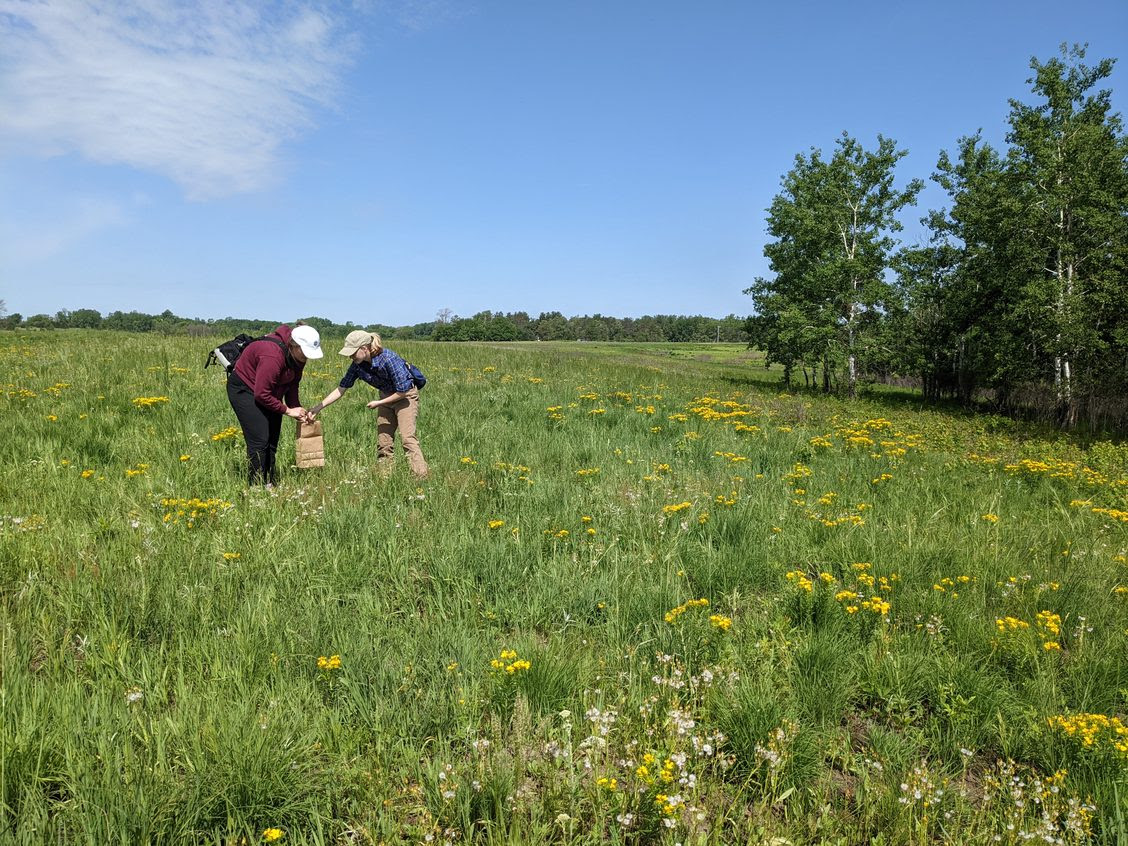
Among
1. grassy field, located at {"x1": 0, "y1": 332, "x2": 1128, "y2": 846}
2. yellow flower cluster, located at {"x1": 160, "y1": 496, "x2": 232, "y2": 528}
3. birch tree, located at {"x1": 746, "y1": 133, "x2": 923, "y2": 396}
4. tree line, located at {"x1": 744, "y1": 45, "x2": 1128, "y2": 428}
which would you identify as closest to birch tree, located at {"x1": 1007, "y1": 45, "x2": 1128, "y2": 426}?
tree line, located at {"x1": 744, "y1": 45, "x2": 1128, "y2": 428}

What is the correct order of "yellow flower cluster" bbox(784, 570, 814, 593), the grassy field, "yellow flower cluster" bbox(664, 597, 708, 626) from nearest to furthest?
the grassy field < "yellow flower cluster" bbox(664, 597, 708, 626) < "yellow flower cluster" bbox(784, 570, 814, 593)

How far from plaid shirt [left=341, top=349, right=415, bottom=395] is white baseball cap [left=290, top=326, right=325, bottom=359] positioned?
2.69 feet

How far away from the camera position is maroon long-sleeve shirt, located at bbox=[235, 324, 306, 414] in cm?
598

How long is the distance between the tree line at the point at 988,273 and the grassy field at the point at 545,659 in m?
18.8

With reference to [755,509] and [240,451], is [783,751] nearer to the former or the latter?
[755,509]

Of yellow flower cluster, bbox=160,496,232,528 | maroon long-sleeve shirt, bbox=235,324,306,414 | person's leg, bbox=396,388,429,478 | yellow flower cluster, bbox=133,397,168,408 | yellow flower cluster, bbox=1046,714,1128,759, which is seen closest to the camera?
yellow flower cluster, bbox=1046,714,1128,759

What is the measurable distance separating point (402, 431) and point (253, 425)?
1623 mm

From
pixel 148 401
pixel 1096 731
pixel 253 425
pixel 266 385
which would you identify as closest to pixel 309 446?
pixel 253 425

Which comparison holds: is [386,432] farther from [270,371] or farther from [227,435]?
[227,435]

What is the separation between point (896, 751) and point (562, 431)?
662cm

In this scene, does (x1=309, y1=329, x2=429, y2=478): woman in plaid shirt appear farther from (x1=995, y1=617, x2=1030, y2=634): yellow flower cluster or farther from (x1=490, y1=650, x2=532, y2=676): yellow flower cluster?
(x1=995, y1=617, x2=1030, y2=634): yellow flower cluster

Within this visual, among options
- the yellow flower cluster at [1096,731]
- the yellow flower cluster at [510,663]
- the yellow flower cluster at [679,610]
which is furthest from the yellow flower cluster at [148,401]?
the yellow flower cluster at [1096,731]

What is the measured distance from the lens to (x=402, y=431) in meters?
7.05

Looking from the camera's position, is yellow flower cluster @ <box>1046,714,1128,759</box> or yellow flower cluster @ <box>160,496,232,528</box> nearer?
yellow flower cluster @ <box>1046,714,1128,759</box>
